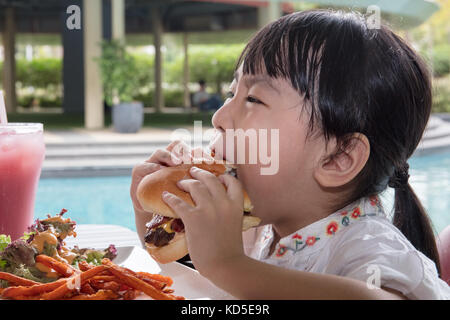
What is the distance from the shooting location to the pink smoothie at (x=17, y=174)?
4.17ft

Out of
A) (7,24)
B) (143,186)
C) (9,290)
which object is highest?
(7,24)

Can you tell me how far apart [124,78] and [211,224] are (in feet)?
34.4

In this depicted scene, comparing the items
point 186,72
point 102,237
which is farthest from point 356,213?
point 186,72

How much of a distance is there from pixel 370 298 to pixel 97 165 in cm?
678

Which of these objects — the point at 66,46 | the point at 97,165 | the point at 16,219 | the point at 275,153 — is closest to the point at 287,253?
the point at 275,153

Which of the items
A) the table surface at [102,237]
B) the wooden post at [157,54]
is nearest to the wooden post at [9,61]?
the wooden post at [157,54]

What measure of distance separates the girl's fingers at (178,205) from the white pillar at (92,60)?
10.6 m

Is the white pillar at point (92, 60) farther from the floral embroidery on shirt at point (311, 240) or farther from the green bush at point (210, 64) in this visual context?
the floral embroidery on shirt at point (311, 240)

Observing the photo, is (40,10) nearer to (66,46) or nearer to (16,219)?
(66,46)

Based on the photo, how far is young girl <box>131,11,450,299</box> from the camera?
940 millimetres

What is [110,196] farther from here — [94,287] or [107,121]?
[107,121]

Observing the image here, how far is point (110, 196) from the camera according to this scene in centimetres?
602

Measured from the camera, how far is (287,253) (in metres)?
1.11

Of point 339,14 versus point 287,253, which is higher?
point 339,14
